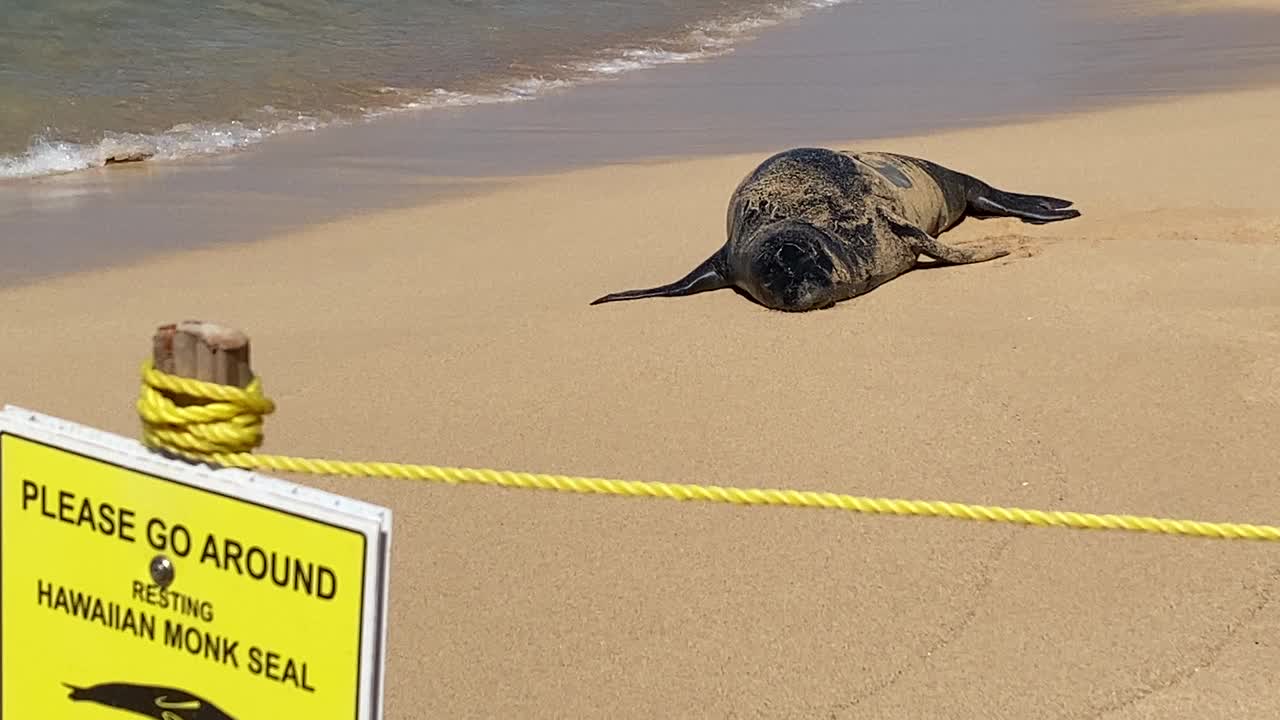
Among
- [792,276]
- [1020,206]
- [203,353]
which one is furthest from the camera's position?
[1020,206]

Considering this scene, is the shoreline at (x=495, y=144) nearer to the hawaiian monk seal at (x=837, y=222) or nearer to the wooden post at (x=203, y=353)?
the hawaiian monk seal at (x=837, y=222)

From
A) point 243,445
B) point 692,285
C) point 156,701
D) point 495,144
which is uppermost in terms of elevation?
point 243,445

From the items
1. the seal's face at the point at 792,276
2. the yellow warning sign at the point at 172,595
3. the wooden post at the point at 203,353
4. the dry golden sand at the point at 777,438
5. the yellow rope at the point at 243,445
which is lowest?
the dry golden sand at the point at 777,438

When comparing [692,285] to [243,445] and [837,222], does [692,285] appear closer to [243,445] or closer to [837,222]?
[837,222]

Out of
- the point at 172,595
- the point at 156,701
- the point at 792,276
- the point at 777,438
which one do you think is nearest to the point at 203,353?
the point at 172,595

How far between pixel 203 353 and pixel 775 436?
8.82 feet

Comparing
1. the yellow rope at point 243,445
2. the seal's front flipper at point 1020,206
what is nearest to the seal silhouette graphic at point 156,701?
the yellow rope at point 243,445

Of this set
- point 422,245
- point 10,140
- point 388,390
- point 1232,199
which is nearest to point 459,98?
point 10,140

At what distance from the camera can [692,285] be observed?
20.3 feet

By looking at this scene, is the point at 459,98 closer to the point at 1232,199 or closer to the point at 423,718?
the point at 1232,199

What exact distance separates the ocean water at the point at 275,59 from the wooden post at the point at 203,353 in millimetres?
7718

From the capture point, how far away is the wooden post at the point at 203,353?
1.87m

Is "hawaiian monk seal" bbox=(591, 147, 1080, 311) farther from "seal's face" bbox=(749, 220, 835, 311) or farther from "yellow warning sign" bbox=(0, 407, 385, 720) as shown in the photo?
"yellow warning sign" bbox=(0, 407, 385, 720)

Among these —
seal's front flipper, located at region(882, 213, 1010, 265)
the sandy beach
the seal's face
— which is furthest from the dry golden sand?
seal's front flipper, located at region(882, 213, 1010, 265)
